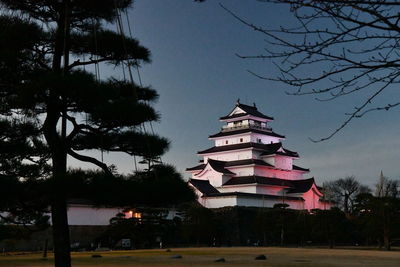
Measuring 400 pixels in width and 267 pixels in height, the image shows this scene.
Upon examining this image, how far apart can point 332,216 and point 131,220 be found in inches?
555

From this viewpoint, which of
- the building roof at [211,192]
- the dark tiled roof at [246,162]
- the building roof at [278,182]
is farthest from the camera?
the dark tiled roof at [246,162]

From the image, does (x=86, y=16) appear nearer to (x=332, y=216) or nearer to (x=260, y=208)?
(x=332, y=216)

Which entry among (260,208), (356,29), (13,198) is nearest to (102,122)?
(13,198)

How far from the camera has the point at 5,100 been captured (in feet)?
24.9

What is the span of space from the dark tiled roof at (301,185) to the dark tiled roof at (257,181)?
56 cm

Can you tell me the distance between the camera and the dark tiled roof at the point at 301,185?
46.4m

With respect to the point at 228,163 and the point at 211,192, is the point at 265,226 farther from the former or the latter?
the point at 228,163

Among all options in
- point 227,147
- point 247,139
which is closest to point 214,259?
point 247,139

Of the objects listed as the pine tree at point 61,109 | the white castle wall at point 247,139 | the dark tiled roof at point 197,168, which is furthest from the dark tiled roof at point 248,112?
the pine tree at point 61,109

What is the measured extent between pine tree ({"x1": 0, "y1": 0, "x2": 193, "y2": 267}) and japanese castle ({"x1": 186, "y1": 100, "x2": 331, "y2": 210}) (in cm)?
3330

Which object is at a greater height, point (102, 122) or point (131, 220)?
point (102, 122)

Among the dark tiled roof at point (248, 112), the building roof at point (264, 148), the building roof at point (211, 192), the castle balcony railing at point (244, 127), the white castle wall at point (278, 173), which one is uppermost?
the dark tiled roof at point (248, 112)

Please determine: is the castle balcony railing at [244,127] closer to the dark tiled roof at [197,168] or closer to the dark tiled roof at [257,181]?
the dark tiled roof at [197,168]

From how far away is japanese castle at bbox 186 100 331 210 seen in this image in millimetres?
43250
